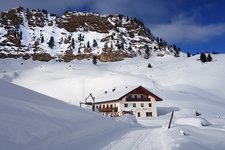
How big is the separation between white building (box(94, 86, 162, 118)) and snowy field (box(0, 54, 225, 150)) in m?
3.45

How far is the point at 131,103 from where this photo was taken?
254ft

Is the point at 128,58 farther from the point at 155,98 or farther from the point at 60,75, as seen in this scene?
the point at 155,98

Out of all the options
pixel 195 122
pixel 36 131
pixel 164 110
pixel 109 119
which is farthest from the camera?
pixel 164 110

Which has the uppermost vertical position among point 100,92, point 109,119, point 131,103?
point 109,119

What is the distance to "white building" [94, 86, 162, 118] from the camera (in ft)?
249

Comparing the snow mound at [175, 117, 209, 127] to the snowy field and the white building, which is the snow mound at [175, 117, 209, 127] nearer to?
the snowy field

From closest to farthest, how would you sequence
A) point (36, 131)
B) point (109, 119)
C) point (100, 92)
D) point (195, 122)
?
point (36, 131) < point (109, 119) < point (195, 122) < point (100, 92)

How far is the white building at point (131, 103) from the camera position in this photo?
76.0m

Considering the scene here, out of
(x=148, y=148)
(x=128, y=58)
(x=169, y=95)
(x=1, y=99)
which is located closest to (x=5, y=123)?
(x=1, y=99)

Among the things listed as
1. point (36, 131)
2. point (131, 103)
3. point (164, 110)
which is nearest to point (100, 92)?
point (131, 103)

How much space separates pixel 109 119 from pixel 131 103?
47.3 metres

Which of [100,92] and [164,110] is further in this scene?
[100,92]

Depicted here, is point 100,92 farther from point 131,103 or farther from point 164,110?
point 164,110

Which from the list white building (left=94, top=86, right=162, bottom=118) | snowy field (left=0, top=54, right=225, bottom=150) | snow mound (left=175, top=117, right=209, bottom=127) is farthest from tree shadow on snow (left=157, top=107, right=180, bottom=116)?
snow mound (left=175, top=117, right=209, bottom=127)
